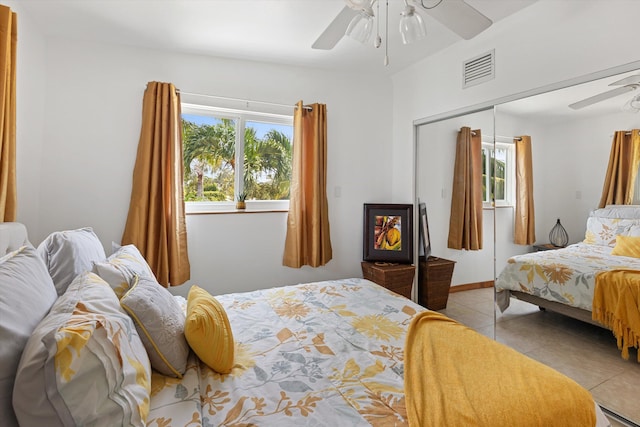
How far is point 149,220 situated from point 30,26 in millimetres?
1599

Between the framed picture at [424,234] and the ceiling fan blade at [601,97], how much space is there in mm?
1544

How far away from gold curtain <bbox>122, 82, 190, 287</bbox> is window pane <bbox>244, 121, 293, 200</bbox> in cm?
69

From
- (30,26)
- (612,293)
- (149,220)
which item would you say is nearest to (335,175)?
(149,220)

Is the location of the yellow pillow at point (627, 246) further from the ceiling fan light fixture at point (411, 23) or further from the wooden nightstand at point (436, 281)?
the ceiling fan light fixture at point (411, 23)

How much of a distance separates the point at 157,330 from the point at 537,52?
2797 millimetres

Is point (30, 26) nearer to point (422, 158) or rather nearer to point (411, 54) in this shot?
point (411, 54)

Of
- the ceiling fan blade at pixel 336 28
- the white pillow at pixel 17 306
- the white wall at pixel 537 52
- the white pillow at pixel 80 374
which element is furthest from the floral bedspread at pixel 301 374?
the white wall at pixel 537 52

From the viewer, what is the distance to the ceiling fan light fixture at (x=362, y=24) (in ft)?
4.66

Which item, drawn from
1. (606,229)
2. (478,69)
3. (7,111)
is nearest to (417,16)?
(478,69)

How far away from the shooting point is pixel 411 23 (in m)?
1.40

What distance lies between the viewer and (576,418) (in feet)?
3.01

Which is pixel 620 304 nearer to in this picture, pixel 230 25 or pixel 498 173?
pixel 498 173

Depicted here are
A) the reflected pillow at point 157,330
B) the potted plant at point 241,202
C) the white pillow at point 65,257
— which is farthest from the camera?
the potted plant at point 241,202

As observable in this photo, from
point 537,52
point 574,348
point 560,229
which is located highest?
point 537,52
